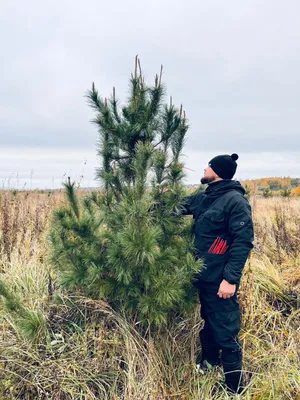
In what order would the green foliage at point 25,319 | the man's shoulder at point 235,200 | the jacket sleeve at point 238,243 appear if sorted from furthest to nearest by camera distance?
1. the green foliage at point 25,319
2. the man's shoulder at point 235,200
3. the jacket sleeve at point 238,243

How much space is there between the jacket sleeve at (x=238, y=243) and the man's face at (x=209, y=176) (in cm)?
41

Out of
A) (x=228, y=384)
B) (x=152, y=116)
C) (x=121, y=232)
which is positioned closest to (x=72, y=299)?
(x=121, y=232)

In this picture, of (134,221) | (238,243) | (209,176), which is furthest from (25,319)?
(209,176)

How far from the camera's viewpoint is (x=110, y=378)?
282 cm

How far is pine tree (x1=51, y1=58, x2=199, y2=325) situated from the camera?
2.66m

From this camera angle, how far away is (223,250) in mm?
2795

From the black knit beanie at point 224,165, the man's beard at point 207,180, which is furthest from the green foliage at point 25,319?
the black knit beanie at point 224,165

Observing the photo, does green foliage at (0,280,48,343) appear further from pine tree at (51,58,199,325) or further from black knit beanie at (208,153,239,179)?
black knit beanie at (208,153,239,179)

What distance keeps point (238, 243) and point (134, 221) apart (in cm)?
83

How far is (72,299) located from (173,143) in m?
1.77

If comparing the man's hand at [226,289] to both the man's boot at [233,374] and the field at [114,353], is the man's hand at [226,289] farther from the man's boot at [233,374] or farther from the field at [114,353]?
the field at [114,353]

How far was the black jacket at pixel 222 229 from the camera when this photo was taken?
8.70 feet

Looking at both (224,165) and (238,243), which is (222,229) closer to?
(238,243)

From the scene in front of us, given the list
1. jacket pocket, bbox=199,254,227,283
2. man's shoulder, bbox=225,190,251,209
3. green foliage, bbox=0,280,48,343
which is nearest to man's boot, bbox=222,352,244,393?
jacket pocket, bbox=199,254,227,283
